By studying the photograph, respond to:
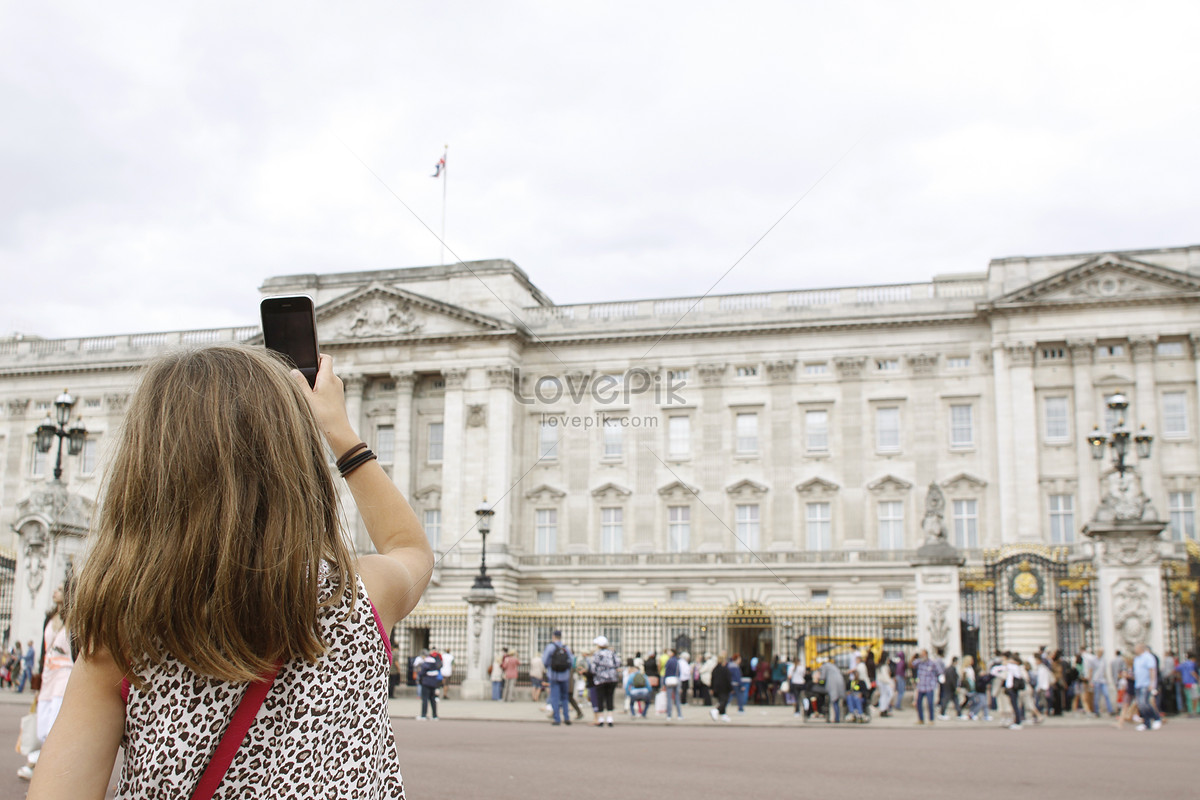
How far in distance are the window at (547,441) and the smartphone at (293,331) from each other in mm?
49485

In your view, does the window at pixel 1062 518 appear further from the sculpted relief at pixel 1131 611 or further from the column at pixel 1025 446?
the sculpted relief at pixel 1131 611

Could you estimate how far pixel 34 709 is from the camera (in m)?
11.0

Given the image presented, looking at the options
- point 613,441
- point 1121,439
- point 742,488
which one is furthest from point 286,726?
point 613,441

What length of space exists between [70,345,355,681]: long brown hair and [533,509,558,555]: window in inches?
1956

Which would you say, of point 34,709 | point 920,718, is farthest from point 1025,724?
point 34,709

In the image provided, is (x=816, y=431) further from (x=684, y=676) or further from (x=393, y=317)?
(x=684, y=676)

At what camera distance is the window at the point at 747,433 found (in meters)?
50.6

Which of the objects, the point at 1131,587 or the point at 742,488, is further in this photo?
the point at 742,488

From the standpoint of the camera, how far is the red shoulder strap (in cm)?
221

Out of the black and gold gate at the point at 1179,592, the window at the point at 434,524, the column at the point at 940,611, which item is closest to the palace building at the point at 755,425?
the window at the point at 434,524

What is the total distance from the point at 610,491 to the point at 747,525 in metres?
5.99

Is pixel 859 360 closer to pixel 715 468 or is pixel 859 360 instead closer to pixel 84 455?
pixel 715 468

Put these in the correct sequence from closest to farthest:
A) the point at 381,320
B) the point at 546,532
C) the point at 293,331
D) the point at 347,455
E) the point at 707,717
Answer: the point at 347,455 < the point at 293,331 < the point at 707,717 < the point at 546,532 < the point at 381,320

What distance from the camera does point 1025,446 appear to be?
46.1 meters
